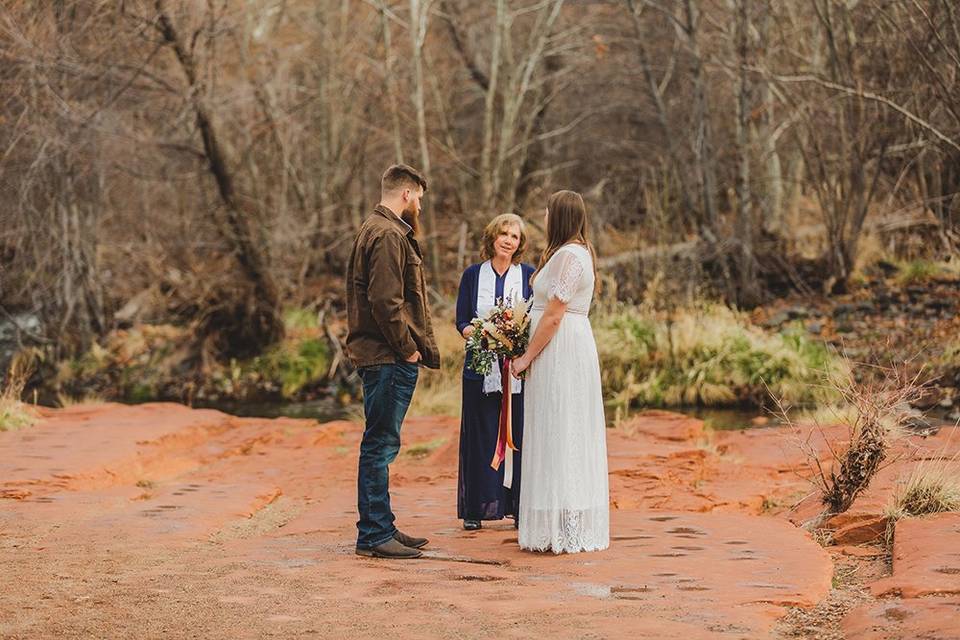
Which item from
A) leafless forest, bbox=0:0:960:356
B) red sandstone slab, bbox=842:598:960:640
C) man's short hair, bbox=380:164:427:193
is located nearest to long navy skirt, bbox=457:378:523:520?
man's short hair, bbox=380:164:427:193

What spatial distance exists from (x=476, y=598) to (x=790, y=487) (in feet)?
14.5

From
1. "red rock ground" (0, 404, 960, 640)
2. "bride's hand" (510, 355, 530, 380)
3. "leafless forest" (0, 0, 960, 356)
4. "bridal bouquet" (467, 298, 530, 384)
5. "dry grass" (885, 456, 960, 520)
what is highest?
"leafless forest" (0, 0, 960, 356)

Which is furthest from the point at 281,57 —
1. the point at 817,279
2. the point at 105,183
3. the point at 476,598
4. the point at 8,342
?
the point at 476,598

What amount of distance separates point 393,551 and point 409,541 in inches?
10.4

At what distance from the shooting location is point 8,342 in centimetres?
2144

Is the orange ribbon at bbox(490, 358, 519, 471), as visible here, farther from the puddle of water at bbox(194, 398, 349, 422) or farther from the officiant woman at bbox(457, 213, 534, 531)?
the puddle of water at bbox(194, 398, 349, 422)

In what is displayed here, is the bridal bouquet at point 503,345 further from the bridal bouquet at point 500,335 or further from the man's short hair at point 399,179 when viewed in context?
the man's short hair at point 399,179

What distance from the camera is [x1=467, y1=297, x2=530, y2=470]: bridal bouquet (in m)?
6.91

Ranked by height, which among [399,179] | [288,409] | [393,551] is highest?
[399,179]

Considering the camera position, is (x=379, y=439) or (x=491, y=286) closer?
(x=379, y=439)

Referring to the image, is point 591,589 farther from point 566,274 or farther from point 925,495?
point 925,495

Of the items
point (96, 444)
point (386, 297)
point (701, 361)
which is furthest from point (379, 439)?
point (701, 361)

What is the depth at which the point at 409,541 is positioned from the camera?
677 centimetres

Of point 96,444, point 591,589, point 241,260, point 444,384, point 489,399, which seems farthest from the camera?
point 241,260
